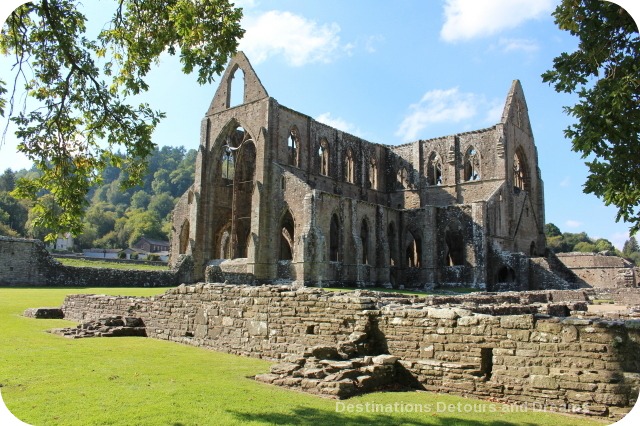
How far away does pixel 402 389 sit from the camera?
902 cm

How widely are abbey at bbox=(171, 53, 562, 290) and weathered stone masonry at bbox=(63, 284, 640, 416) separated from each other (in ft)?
50.9

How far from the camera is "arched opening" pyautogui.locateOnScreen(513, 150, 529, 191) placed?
45.2 m

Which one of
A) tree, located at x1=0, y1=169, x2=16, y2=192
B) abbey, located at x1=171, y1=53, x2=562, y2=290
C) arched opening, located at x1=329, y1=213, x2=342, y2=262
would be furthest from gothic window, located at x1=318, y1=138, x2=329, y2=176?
tree, located at x1=0, y1=169, x2=16, y2=192

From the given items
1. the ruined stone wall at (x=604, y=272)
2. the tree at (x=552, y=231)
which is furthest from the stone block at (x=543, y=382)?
the tree at (x=552, y=231)

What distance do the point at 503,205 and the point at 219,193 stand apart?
2101cm

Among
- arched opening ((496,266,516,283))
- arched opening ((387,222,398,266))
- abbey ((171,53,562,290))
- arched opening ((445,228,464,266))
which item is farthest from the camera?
arched opening ((445,228,464,266))

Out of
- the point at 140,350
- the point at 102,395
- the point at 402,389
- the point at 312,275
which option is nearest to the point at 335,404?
the point at 402,389

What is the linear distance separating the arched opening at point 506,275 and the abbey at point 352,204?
14 cm

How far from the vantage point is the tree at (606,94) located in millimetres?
8727

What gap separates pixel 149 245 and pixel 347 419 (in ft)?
333

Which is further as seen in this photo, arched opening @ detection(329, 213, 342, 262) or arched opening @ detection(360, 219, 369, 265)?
arched opening @ detection(360, 219, 369, 265)

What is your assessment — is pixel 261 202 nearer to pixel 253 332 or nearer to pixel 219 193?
pixel 219 193

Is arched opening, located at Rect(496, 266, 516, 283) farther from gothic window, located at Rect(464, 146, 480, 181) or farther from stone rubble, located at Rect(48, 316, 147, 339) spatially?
stone rubble, located at Rect(48, 316, 147, 339)

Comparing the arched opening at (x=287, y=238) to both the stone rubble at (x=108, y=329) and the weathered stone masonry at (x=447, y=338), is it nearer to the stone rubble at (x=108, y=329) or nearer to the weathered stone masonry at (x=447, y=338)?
the stone rubble at (x=108, y=329)
